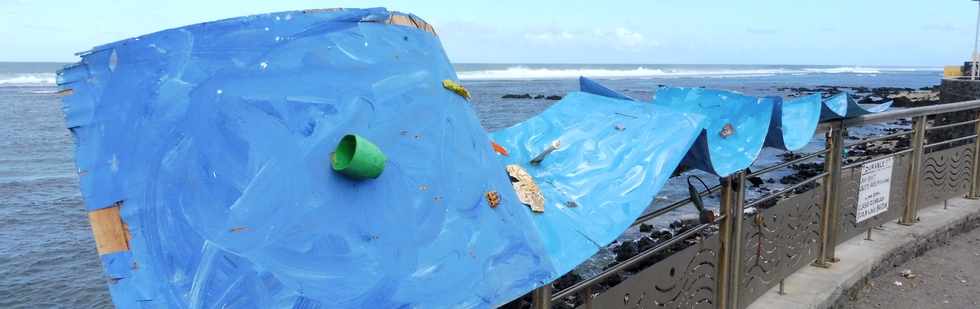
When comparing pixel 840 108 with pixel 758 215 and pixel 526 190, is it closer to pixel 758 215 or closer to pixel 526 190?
pixel 758 215

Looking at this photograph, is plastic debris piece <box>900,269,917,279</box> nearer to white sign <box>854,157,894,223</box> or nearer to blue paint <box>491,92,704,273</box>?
white sign <box>854,157,894,223</box>

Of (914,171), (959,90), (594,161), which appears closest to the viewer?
(594,161)

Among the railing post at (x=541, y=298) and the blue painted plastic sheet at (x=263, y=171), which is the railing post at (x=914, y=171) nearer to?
the railing post at (x=541, y=298)

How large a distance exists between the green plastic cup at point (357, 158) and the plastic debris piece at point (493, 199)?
32 centimetres

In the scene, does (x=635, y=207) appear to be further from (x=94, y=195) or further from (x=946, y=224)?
(x=946, y=224)

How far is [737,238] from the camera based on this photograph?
130 inches

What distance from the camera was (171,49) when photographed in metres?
1.50

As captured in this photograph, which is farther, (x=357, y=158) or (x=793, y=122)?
(x=793, y=122)

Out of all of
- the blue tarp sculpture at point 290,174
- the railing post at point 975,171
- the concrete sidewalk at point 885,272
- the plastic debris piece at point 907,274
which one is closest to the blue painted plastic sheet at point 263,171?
the blue tarp sculpture at point 290,174

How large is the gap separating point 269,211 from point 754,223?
269 cm

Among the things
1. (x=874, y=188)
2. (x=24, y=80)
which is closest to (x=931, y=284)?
(x=874, y=188)

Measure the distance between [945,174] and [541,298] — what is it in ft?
16.9

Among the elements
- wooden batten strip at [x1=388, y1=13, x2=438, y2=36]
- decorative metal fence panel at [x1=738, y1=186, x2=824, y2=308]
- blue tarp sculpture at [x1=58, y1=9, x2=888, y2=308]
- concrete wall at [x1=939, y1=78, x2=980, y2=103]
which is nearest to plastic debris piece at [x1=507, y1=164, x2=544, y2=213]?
blue tarp sculpture at [x1=58, y1=9, x2=888, y2=308]

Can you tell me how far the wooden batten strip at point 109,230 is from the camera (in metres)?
1.47
